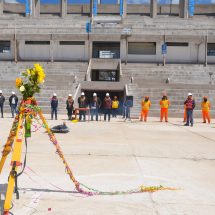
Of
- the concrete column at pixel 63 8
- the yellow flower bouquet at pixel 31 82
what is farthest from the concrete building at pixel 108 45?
the yellow flower bouquet at pixel 31 82

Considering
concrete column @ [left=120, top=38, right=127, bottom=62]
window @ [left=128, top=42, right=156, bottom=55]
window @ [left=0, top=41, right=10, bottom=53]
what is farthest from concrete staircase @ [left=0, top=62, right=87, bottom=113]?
window @ [left=128, top=42, right=156, bottom=55]

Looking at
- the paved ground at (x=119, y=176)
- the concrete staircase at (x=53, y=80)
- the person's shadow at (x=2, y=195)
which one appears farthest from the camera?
the concrete staircase at (x=53, y=80)

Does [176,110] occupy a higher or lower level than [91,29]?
lower

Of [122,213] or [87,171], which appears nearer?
[122,213]

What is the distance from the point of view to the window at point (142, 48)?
3772 cm

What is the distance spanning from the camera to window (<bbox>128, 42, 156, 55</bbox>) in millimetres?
37719

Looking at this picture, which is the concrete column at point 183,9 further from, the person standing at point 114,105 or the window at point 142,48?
the person standing at point 114,105

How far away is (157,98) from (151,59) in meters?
14.9

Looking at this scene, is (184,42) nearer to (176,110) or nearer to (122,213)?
(176,110)

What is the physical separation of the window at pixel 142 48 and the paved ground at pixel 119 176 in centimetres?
2909

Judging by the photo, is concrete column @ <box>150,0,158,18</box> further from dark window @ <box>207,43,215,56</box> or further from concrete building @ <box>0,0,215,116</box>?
dark window @ <box>207,43,215,56</box>

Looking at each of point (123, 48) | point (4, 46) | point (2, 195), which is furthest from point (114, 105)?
point (4, 46)

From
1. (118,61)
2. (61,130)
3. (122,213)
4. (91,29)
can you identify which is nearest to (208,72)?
(118,61)

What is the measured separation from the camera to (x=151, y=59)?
37.1 metres
